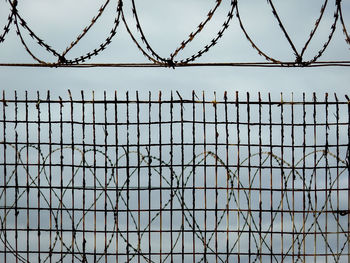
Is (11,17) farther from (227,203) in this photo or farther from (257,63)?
(227,203)

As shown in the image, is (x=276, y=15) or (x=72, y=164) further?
(x=72, y=164)

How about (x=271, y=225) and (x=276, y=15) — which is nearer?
(x=276, y=15)

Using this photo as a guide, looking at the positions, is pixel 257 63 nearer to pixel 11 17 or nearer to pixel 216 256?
pixel 216 256

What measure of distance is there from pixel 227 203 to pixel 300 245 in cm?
129

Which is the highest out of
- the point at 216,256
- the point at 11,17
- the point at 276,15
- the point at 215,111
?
the point at 11,17

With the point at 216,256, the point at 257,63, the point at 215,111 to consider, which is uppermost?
the point at 257,63

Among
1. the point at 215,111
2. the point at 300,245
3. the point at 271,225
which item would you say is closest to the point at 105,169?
the point at 215,111

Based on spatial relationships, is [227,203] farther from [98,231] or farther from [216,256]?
[98,231]

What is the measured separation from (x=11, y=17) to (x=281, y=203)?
16.0 feet

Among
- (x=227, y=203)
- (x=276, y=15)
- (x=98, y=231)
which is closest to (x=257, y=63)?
(x=276, y=15)

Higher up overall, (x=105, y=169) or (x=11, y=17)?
(x=11, y=17)

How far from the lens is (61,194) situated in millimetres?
7352

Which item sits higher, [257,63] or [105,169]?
[257,63]

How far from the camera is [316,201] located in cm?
741
